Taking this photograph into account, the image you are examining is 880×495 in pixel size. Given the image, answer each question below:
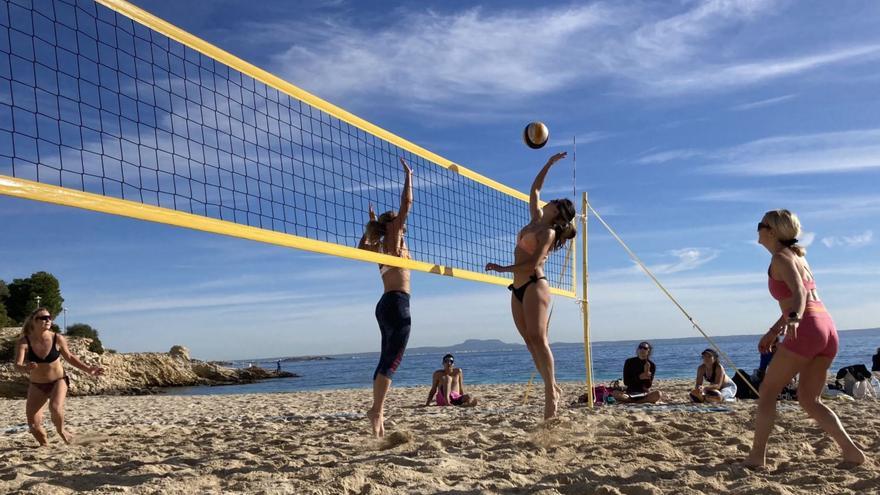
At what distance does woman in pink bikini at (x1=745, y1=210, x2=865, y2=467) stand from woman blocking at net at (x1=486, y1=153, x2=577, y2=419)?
1.19 meters

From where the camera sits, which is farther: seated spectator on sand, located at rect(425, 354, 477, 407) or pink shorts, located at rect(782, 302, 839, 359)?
seated spectator on sand, located at rect(425, 354, 477, 407)

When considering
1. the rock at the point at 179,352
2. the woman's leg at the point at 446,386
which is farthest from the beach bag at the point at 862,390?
the rock at the point at 179,352

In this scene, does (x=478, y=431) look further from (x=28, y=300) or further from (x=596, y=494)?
(x=28, y=300)

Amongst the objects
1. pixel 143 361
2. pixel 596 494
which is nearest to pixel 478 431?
pixel 596 494

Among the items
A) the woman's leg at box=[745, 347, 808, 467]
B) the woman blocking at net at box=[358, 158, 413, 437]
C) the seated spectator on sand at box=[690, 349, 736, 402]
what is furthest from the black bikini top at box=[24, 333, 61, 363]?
the seated spectator on sand at box=[690, 349, 736, 402]

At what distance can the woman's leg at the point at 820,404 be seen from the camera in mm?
3186

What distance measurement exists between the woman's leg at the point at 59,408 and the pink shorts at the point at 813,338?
478 cm

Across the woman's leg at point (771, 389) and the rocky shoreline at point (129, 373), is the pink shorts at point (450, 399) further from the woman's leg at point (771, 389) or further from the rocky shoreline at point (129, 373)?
the rocky shoreline at point (129, 373)

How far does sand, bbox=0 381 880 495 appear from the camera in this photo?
3045 mm

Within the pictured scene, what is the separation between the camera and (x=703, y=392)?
6988 millimetres

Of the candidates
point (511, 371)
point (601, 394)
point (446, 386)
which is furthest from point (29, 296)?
point (601, 394)

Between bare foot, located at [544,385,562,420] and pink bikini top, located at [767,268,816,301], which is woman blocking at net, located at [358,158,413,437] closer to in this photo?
bare foot, located at [544,385,562,420]

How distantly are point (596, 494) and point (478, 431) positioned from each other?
1.69 meters

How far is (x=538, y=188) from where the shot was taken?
451 cm
